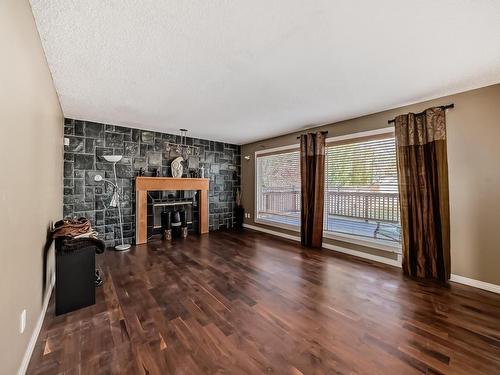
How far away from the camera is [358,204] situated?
352cm

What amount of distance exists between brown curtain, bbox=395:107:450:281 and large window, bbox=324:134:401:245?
0.80ft

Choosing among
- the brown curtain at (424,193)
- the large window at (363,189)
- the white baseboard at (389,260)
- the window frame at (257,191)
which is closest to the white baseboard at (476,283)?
the white baseboard at (389,260)

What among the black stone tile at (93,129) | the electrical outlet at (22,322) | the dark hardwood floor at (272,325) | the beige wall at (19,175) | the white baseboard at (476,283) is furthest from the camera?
the black stone tile at (93,129)

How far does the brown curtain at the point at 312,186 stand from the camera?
3.85 meters

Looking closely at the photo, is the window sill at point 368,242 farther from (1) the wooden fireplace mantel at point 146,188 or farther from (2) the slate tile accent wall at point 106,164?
(2) the slate tile accent wall at point 106,164

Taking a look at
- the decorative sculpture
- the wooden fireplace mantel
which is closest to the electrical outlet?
the wooden fireplace mantel

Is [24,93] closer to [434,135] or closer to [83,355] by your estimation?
[83,355]

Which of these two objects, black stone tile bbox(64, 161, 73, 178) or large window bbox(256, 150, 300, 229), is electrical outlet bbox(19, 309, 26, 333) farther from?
large window bbox(256, 150, 300, 229)

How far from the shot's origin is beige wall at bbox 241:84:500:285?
2.36 m

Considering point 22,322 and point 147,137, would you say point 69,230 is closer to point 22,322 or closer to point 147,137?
point 22,322

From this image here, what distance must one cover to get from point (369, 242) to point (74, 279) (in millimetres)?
3808

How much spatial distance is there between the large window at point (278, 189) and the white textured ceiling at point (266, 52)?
178 cm

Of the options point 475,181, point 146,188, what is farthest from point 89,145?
point 475,181

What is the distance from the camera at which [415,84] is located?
235 centimetres
